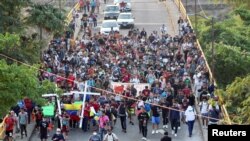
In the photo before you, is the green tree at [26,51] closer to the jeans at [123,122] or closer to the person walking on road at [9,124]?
the jeans at [123,122]

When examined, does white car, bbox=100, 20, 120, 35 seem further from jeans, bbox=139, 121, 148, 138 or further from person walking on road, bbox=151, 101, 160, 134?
jeans, bbox=139, 121, 148, 138

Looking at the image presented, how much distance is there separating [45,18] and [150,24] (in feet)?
65.1

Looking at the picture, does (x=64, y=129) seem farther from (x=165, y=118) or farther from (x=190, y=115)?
(x=190, y=115)

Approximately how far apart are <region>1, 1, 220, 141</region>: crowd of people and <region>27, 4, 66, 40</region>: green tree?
1087 mm

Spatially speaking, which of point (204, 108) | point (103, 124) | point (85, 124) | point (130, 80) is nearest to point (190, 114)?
point (204, 108)

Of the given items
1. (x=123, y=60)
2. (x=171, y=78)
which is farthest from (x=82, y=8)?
(x=171, y=78)

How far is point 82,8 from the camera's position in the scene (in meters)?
63.2

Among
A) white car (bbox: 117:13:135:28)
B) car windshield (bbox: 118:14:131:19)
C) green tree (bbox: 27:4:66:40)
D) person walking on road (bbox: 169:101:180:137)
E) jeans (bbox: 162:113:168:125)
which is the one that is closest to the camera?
person walking on road (bbox: 169:101:180:137)

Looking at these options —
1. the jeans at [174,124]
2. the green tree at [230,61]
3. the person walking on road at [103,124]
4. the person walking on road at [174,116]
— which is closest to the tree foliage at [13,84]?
the person walking on road at [103,124]

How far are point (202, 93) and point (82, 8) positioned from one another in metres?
33.9

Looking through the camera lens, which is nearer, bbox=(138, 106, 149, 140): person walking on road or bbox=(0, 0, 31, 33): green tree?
bbox=(138, 106, 149, 140): person walking on road

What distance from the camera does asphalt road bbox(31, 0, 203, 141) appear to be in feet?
92.0

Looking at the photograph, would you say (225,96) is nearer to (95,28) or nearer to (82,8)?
(95,28)

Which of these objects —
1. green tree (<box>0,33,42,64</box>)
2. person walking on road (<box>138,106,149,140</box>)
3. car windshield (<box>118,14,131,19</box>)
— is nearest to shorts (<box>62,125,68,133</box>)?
person walking on road (<box>138,106,149,140</box>)
